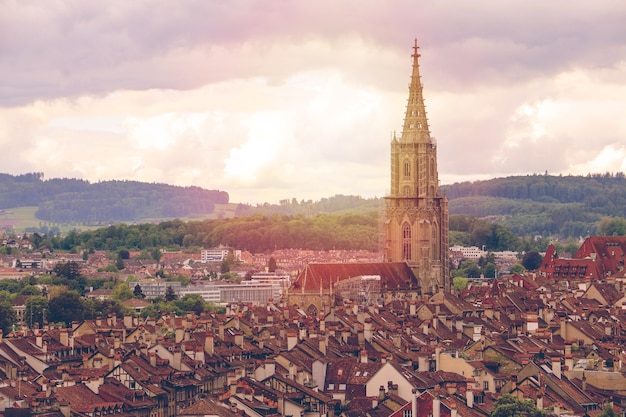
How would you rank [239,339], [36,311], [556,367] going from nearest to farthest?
[556,367] → [239,339] → [36,311]

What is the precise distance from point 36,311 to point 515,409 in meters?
99.8

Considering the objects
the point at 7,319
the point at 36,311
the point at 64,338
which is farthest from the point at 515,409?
the point at 36,311

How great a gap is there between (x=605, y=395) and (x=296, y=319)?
40785 millimetres

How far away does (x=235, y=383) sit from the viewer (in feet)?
257

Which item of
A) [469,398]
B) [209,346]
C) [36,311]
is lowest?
[36,311]

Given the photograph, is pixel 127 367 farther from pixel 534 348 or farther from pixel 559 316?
pixel 559 316

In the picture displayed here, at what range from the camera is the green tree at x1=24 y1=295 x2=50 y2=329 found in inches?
6518

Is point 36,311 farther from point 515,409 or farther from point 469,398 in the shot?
point 515,409

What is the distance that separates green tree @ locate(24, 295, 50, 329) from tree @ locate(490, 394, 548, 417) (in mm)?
84075

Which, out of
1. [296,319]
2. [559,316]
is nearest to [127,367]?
[296,319]

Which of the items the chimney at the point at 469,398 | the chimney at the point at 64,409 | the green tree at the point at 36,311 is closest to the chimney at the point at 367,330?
the chimney at the point at 469,398

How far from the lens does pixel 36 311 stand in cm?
17212

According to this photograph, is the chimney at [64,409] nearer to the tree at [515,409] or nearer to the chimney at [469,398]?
the chimney at [469,398]

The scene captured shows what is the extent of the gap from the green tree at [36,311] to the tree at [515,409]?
276 ft
